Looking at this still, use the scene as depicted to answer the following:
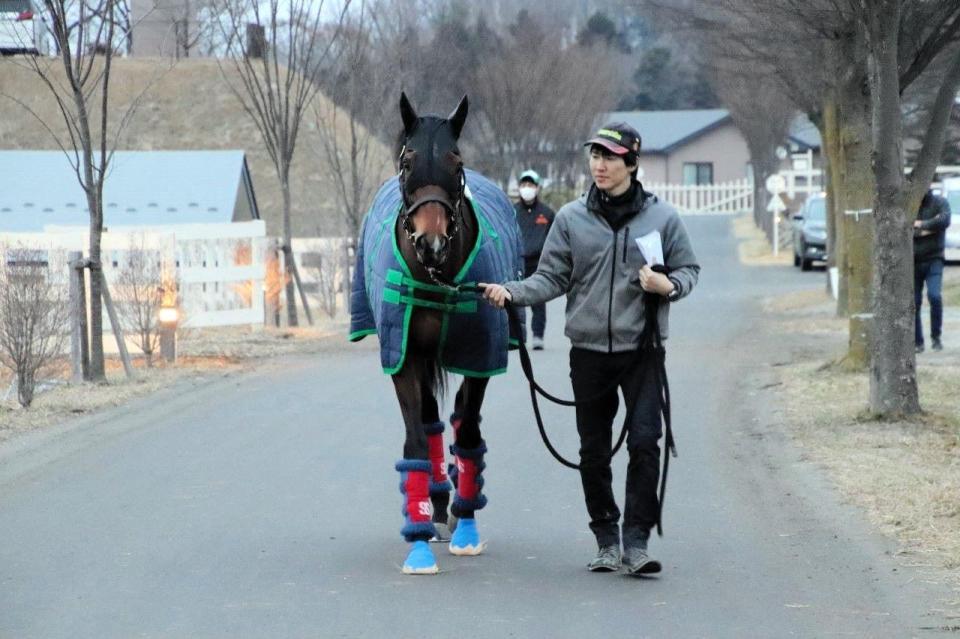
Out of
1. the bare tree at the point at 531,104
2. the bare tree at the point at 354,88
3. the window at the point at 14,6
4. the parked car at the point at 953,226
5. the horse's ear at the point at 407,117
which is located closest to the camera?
the horse's ear at the point at 407,117

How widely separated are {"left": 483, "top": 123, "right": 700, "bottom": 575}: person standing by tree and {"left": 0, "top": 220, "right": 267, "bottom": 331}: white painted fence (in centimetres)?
1279

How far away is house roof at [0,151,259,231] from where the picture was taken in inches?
1398

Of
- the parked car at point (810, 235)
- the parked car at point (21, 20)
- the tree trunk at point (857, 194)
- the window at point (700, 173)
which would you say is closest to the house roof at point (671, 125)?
the window at point (700, 173)

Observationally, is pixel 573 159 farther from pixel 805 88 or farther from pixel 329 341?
pixel 329 341

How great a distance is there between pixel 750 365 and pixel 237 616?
463 inches

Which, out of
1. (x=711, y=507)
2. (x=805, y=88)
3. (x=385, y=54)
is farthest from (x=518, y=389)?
(x=385, y=54)

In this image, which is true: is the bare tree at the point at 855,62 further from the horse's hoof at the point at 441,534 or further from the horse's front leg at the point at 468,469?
the horse's front leg at the point at 468,469

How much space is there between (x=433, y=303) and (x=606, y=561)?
1.43 m

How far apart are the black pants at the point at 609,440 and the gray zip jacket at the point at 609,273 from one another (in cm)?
11

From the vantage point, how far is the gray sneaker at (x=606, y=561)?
24.1ft

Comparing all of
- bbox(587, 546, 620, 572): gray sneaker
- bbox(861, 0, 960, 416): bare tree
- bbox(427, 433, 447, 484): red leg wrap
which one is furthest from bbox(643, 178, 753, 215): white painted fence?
bbox(587, 546, 620, 572): gray sneaker

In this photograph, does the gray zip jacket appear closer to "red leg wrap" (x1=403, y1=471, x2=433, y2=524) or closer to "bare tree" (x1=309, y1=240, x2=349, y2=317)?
"red leg wrap" (x1=403, y1=471, x2=433, y2=524)

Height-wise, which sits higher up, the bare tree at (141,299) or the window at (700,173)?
the window at (700,173)

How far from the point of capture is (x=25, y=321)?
14062 millimetres
